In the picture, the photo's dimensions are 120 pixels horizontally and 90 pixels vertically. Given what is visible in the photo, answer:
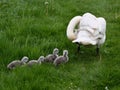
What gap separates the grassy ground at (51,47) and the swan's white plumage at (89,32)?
38 centimetres

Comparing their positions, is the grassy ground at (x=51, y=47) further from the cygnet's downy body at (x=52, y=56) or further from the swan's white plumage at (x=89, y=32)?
the swan's white plumage at (x=89, y=32)

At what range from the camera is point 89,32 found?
22.6ft

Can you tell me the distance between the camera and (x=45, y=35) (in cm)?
775

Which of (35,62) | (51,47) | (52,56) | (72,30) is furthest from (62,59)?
(72,30)

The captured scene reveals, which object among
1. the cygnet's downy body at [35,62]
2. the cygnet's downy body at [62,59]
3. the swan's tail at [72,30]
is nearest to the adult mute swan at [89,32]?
the swan's tail at [72,30]

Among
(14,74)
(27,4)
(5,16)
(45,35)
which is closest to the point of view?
(14,74)

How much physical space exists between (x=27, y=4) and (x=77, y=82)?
3.85 m

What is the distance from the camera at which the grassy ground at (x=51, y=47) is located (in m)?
5.88

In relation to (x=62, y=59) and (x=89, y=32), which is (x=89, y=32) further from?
(x=62, y=59)

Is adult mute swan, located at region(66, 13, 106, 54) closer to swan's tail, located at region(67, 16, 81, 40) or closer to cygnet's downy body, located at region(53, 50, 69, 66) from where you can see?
swan's tail, located at region(67, 16, 81, 40)

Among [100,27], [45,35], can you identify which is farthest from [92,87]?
[45,35]

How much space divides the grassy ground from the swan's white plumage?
1.24 ft

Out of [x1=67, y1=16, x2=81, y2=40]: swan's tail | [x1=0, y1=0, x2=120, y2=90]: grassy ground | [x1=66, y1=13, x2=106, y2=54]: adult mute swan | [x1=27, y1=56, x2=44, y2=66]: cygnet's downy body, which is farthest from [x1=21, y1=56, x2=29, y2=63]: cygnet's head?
[x1=67, y1=16, x2=81, y2=40]: swan's tail

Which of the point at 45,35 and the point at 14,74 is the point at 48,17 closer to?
the point at 45,35
